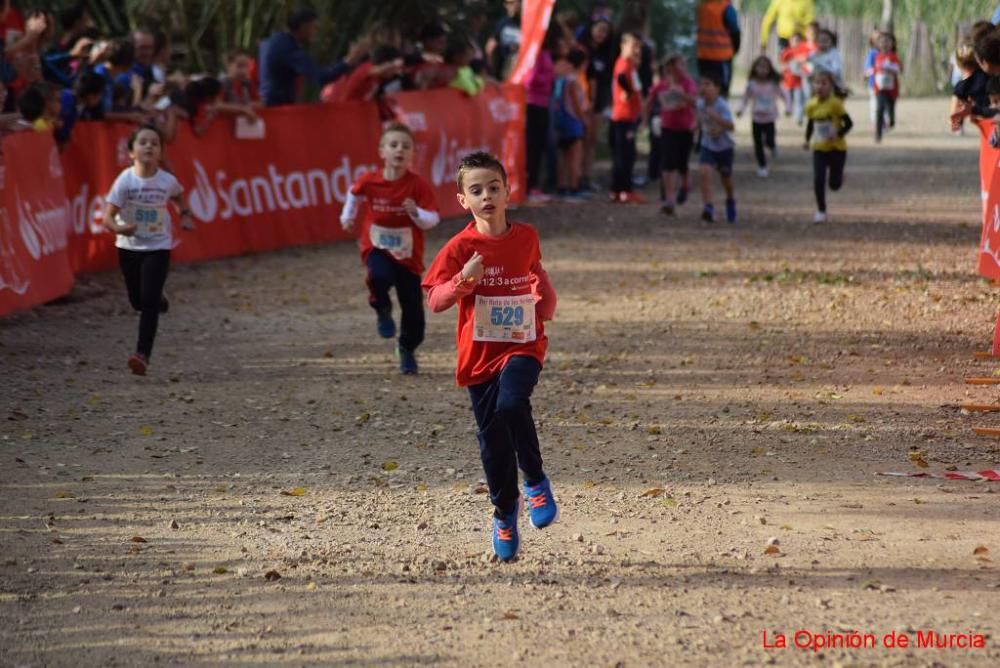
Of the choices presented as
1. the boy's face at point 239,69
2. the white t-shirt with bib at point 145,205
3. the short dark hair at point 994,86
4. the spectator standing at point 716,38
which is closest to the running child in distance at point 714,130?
the spectator standing at point 716,38

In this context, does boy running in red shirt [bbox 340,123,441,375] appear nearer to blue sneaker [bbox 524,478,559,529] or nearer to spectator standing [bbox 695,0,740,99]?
blue sneaker [bbox 524,478,559,529]

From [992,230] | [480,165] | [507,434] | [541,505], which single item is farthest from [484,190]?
[992,230]

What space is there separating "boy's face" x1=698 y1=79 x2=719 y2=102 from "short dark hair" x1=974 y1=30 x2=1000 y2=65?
23.4 ft

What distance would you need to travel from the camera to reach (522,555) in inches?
260

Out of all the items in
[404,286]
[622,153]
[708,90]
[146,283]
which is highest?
[708,90]

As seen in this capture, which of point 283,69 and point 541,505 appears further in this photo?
point 283,69

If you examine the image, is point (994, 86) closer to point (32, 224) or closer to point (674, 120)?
point (32, 224)

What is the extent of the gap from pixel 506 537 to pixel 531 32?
14.2 m

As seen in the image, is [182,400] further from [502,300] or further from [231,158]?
[231,158]

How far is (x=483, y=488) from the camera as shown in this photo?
780cm

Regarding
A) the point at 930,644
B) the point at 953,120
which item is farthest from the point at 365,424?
the point at 953,120

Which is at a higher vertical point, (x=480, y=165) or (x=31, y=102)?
(x=480, y=165)

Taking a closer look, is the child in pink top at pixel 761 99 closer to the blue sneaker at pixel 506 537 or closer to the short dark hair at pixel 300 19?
the short dark hair at pixel 300 19

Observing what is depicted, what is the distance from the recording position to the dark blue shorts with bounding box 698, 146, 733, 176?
715 inches
